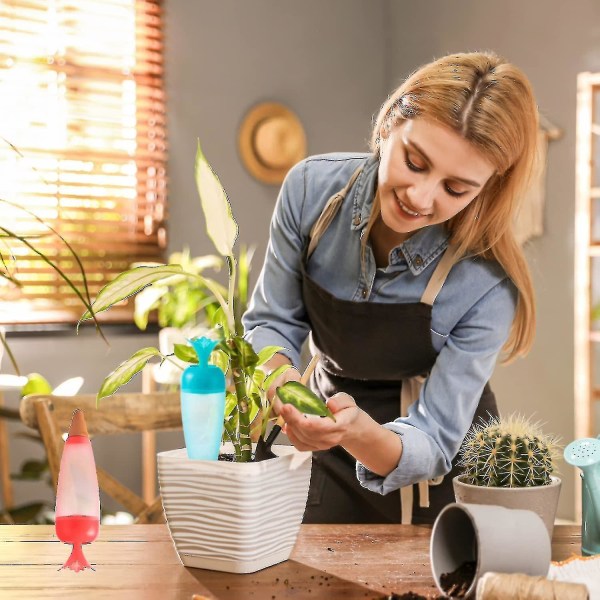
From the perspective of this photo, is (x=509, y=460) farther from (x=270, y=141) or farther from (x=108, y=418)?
(x=270, y=141)

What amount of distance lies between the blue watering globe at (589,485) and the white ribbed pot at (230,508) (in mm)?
366

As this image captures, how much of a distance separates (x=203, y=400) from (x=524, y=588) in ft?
1.43

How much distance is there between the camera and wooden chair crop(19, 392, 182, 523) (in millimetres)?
1825

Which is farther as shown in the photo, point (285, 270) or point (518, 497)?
point (285, 270)

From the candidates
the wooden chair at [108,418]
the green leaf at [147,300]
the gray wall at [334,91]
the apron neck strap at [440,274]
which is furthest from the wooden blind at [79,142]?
the apron neck strap at [440,274]

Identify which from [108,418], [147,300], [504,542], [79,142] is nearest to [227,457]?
[504,542]

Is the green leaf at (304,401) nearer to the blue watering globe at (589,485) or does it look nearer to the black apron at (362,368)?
the blue watering globe at (589,485)

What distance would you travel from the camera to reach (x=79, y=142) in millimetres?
3850

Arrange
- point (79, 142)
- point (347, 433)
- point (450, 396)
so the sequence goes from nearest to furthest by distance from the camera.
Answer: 1. point (347, 433)
2. point (450, 396)
3. point (79, 142)

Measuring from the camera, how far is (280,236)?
167 cm

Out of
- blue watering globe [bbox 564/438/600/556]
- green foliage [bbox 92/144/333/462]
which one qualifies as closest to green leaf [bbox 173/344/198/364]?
green foliage [bbox 92/144/333/462]

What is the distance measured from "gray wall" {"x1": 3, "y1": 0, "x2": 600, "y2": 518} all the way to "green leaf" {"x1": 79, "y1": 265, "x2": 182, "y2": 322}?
278 cm

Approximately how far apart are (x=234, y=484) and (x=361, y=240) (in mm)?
676

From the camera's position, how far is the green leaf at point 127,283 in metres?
1.04
